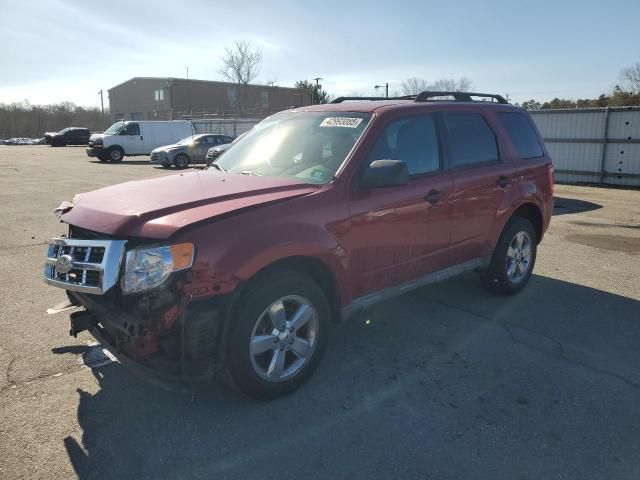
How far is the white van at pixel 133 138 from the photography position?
2755 centimetres

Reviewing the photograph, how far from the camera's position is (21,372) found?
3.65m

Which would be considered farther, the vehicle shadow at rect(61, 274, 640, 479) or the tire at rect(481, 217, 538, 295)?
the tire at rect(481, 217, 538, 295)

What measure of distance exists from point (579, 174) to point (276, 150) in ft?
51.2

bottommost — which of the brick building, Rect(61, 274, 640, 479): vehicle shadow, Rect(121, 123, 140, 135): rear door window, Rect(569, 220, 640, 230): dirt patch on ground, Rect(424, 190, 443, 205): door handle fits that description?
Rect(61, 274, 640, 479): vehicle shadow

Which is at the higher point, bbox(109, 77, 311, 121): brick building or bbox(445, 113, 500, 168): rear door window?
bbox(109, 77, 311, 121): brick building

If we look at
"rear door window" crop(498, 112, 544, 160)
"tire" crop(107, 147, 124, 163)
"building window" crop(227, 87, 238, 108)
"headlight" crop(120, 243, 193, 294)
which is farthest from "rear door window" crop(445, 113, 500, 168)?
"building window" crop(227, 87, 238, 108)

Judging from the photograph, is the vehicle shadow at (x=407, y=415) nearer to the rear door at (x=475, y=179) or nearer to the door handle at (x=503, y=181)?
the rear door at (x=475, y=179)

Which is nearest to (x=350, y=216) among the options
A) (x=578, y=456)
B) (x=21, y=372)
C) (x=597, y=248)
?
(x=578, y=456)

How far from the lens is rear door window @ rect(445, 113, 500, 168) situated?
4.55 m

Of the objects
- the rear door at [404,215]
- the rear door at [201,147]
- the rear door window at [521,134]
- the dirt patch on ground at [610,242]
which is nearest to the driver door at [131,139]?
the rear door at [201,147]

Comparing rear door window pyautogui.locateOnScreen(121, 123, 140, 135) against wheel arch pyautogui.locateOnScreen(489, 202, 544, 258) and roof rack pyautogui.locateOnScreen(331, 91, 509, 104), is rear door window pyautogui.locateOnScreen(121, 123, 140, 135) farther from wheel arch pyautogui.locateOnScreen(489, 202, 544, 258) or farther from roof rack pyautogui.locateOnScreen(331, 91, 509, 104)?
wheel arch pyautogui.locateOnScreen(489, 202, 544, 258)

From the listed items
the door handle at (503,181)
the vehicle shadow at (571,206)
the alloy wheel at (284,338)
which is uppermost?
the door handle at (503,181)

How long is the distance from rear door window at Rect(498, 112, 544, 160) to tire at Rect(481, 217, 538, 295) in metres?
0.75

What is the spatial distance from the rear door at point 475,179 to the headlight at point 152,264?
101 inches
